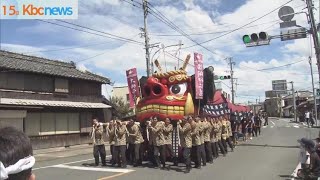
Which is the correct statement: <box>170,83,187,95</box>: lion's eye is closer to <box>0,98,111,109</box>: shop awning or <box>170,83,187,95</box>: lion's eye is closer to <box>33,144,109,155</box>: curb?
<box>0,98,111,109</box>: shop awning

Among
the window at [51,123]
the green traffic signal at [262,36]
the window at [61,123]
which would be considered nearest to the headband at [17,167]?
the green traffic signal at [262,36]

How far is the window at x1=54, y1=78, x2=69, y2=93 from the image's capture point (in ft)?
91.1

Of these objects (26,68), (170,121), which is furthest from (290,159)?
(26,68)

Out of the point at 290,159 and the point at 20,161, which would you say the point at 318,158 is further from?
the point at 20,161

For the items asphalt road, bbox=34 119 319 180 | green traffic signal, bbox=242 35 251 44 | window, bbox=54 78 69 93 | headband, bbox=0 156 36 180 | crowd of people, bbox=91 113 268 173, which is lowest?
asphalt road, bbox=34 119 319 180

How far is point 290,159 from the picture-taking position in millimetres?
17141

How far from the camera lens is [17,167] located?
2.47 meters

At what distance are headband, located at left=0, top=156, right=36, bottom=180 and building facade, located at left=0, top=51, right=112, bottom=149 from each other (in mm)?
20468

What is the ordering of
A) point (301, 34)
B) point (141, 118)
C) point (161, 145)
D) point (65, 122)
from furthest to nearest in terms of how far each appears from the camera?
point (65, 122)
point (301, 34)
point (141, 118)
point (161, 145)

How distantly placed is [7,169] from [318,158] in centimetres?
1013

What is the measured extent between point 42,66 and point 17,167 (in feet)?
87.4

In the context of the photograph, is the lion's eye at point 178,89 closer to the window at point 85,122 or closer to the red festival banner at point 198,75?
the red festival banner at point 198,75

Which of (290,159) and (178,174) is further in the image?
(290,159)

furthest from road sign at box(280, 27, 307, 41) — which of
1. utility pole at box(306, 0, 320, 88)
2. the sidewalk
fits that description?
the sidewalk
